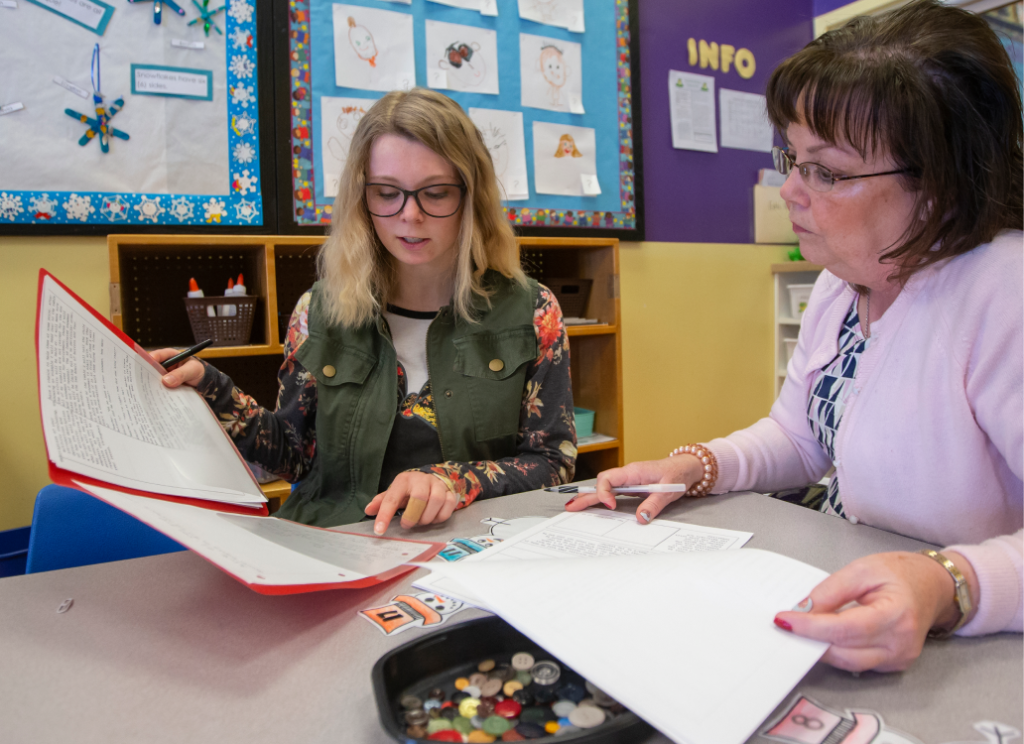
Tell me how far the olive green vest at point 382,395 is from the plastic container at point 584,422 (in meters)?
1.08

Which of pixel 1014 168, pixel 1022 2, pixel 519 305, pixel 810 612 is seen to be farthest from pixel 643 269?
pixel 810 612

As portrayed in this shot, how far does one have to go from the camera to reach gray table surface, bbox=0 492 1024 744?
17.7 inches

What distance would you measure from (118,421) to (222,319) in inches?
44.2

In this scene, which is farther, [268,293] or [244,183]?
[244,183]

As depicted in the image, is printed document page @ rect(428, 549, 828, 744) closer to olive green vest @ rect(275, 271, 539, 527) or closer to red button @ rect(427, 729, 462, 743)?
red button @ rect(427, 729, 462, 743)

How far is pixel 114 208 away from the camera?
1832mm

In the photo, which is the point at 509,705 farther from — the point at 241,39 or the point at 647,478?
the point at 241,39

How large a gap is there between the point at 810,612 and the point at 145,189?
6.52 feet

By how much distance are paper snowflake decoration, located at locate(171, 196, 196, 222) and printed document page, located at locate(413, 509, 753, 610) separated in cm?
158

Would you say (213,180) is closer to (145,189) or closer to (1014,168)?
(145,189)

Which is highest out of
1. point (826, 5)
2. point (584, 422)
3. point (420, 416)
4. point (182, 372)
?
point (826, 5)

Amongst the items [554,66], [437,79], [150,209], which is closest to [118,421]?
[150,209]

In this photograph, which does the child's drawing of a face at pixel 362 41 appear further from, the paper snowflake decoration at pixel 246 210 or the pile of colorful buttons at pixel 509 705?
the pile of colorful buttons at pixel 509 705

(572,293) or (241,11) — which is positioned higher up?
(241,11)
